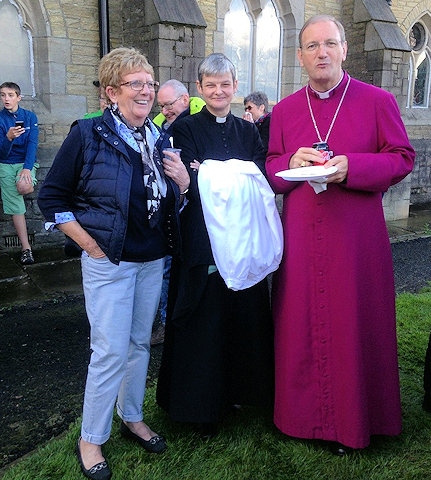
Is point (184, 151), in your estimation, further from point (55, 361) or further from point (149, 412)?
point (55, 361)

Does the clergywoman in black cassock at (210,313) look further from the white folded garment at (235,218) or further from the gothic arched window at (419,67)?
the gothic arched window at (419,67)

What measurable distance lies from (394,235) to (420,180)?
3943mm

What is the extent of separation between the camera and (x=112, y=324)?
7.97 ft

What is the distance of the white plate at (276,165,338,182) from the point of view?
225cm

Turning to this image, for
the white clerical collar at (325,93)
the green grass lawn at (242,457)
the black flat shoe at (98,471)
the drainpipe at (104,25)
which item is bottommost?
the green grass lawn at (242,457)

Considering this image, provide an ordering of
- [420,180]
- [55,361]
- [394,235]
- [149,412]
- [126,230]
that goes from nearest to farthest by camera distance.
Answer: [126,230], [149,412], [55,361], [394,235], [420,180]

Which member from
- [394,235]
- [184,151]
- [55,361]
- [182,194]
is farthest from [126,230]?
[394,235]

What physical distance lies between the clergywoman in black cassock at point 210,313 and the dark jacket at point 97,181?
1.35ft

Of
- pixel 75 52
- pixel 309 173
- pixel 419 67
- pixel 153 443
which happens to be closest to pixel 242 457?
pixel 153 443

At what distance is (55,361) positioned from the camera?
3939 millimetres

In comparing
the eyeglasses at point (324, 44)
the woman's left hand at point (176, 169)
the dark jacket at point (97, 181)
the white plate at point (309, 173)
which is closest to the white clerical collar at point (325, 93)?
the eyeglasses at point (324, 44)

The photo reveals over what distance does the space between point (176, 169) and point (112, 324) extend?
0.80m

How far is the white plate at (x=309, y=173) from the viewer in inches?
88.6

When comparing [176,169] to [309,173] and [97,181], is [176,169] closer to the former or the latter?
[97,181]
